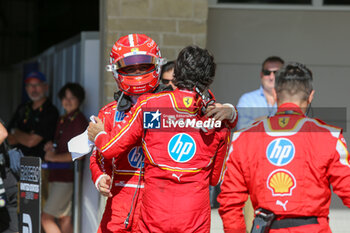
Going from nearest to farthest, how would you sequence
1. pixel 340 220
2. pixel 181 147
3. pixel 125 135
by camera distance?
1. pixel 181 147
2. pixel 125 135
3. pixel 340 220

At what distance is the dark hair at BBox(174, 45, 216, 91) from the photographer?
146 inches

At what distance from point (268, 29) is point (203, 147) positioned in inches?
153

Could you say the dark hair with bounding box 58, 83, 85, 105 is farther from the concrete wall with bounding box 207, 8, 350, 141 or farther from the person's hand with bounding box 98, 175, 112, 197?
the person's hand with bounding box 98, 175, 112, 197

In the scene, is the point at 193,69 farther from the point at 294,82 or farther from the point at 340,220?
the point at 340,220

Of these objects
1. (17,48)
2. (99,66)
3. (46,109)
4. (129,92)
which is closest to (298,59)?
(99,66)

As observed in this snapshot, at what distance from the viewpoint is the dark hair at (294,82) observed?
3.56 meters

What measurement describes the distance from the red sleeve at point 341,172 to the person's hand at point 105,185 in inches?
49.8

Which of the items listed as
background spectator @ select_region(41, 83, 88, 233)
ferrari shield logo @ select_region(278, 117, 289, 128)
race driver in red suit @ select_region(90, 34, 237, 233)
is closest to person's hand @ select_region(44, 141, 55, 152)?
background spectator @ select_region(41, 83, 88, 233)

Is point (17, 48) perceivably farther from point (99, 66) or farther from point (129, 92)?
point (129, 92)

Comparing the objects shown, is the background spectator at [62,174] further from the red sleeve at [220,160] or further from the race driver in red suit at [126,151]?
the red sleeve at [220,160]

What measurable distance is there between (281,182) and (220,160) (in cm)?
49

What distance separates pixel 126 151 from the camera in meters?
3.94

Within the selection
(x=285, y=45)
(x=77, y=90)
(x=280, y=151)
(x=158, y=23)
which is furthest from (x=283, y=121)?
(x=77, y=90)

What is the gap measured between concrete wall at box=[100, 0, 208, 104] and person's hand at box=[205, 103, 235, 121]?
2908 millimetres
